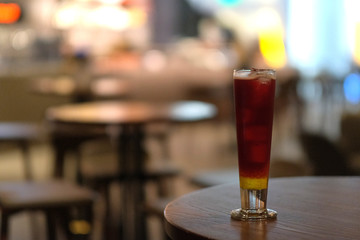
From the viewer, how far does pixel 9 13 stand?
12883 millimetres

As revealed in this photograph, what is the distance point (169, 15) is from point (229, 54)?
2.29 meters

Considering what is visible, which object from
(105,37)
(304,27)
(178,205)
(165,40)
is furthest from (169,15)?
(178,205)

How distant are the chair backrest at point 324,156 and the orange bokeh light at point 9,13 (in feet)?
34.3

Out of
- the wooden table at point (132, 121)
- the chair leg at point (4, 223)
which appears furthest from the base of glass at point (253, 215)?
the wooden table at point (132, 121)

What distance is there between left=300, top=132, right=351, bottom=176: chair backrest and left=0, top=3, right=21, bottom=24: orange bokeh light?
A: 34.3 feet

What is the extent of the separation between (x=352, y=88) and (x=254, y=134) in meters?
9.69

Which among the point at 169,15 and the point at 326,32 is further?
the point at 169,15

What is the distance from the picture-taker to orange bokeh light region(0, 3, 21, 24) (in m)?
12.8

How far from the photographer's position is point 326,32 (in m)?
12.8

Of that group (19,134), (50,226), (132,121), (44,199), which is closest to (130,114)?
(132,121)

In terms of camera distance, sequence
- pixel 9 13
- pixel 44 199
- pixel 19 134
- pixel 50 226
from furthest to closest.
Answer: pixel 9 13 → pixel 19 134 → pixel 50 226 → pixel 44 199

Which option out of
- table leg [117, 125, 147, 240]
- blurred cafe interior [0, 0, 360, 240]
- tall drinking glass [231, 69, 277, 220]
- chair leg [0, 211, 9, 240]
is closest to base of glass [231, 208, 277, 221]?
tall drinking glass [231, 69, 277, 220]

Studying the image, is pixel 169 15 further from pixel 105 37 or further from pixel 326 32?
pixel 326 32

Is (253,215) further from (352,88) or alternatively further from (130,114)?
(352,88)
